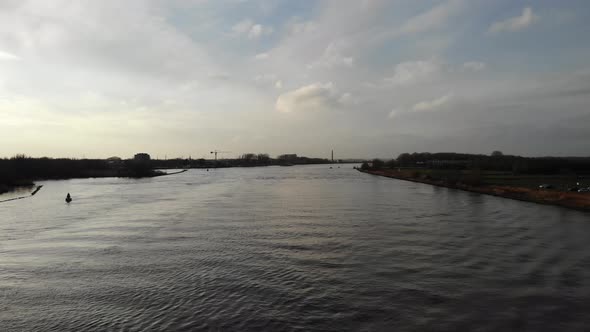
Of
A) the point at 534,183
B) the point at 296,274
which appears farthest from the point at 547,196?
the point at 296,274

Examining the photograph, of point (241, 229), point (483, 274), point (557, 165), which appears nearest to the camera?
point (483, 274)

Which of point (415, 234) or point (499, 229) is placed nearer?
point (415, 234)

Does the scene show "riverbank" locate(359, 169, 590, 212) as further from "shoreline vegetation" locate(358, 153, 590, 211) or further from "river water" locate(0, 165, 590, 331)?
"river water" locate(0, 165, 590, 331)

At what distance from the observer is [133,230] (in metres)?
21.4

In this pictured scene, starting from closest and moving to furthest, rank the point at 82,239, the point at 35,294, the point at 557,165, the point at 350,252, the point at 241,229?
the point at 35,294
the point at 350,252
the point at 82,239
the point at 241,229
the point at 557,165

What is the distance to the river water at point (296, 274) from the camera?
9219 millimetres


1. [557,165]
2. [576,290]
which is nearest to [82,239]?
[576,290]

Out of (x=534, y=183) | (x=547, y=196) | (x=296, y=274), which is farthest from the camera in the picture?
(x=534, y=183)

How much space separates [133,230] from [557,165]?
77.4m

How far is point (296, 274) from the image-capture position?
12.7 m

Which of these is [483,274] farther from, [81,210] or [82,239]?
[81,210]

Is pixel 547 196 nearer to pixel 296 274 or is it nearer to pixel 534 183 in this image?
pixel 534 183

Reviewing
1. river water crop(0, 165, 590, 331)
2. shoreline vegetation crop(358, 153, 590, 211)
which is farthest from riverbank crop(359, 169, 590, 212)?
river water crop(0, 165, 590, 331)

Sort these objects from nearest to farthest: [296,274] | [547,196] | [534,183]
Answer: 1. [296,274]
2. [547,196]
3. [534,183]
